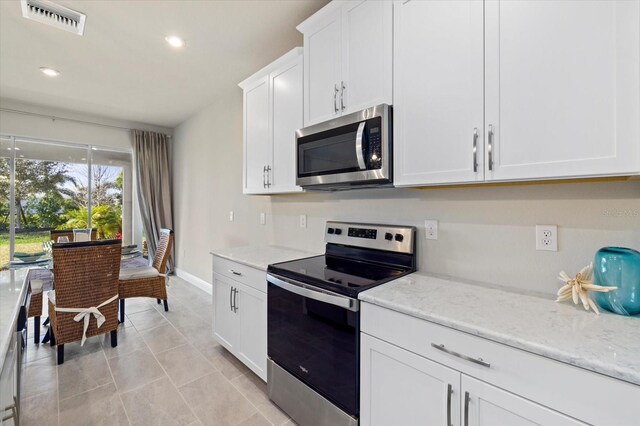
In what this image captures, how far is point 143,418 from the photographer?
176 centimetres

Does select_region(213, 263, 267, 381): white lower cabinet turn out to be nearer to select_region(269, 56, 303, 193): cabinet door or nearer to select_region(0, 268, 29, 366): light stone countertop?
select_region(269, 56, 303, 193): cabinet door

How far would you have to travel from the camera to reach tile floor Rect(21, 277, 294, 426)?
1.77m

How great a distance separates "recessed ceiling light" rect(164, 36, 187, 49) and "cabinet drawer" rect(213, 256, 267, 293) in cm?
186

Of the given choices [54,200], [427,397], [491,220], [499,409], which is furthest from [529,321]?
[54,200]

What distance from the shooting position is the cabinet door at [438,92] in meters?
1.27

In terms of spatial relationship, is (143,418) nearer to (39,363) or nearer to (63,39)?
(39,363)

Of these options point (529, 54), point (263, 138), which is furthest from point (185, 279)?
point (529, 54)

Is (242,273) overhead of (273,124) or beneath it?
beneath

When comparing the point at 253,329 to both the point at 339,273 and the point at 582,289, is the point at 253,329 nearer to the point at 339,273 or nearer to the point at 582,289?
the point at 339,273

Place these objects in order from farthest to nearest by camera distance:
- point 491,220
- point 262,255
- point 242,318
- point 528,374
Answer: point 262,255, point 242,318, point 491,220, point 528,374

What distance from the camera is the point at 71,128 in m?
4.32

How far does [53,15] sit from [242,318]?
102 inches

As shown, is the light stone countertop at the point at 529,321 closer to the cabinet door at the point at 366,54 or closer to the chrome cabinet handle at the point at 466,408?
the chrome cabinet handle at the point at 466,408

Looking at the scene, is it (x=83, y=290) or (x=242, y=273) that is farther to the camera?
(x=83, y=290)
